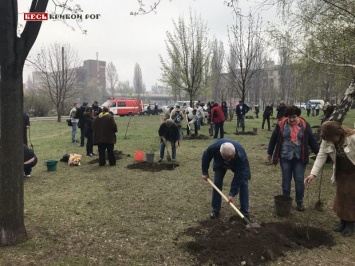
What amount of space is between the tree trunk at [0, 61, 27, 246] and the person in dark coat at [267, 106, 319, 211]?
3.94 metres

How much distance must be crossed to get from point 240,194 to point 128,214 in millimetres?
1904

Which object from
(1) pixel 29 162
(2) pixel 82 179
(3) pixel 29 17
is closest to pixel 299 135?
(3) pixel 29 17

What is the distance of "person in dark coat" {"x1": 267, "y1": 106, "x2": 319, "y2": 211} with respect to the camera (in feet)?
17.1

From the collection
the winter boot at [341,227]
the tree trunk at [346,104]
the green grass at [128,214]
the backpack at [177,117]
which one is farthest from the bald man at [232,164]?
the backpack at [177,117]

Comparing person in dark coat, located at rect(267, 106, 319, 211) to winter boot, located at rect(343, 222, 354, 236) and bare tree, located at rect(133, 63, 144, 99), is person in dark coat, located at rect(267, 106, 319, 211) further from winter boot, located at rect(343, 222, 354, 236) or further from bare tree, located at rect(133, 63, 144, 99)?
bare tree, located at rect(133, 63, 144, 99)

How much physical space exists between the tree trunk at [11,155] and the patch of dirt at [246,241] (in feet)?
7.23

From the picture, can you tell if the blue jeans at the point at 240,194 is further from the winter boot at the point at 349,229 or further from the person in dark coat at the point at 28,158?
the person in dark coat at the point at 28,158

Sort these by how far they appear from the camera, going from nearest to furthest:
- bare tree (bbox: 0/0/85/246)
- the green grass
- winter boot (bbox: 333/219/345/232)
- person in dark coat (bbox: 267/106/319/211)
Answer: bare tree (bbox: 0/0/85/246)
the green grass
winter boot (bbox: 333/219/345/232)
person in dark coat (bbox: 267/106/319/211)

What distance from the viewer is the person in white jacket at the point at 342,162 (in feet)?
13.8

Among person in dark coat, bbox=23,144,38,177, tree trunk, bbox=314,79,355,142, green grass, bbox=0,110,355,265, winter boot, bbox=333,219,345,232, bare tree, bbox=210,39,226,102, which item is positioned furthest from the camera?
bare tree, bbox=210,39,226,102

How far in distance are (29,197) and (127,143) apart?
7568mm

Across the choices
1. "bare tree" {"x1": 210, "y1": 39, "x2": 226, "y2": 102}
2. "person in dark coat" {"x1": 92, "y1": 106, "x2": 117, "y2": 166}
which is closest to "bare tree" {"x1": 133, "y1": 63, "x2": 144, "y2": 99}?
"bare tree" {"x1": 210, "y1": 39, "x2": 226, "y2": 102}

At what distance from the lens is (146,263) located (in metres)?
3.76

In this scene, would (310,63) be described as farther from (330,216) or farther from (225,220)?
(225,220)
